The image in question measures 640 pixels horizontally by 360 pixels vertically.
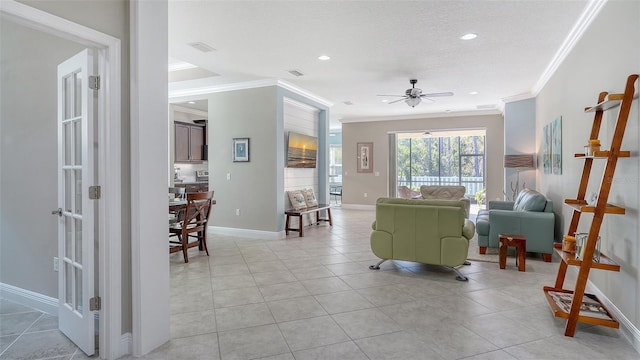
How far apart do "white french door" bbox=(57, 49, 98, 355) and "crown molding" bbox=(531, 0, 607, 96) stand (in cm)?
422

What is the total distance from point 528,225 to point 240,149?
469 centimetres

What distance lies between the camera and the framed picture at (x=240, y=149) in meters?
6.30

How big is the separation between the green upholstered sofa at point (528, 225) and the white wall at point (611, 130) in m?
0.46

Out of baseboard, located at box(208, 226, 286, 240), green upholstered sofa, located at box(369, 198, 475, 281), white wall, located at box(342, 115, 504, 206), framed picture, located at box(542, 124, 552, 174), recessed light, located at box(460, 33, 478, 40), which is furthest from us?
white wall, located at box(342, 115, 504, 206)

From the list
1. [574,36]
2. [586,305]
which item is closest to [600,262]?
[586,305]

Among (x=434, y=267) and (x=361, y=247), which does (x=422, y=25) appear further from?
(x=361, y=247)

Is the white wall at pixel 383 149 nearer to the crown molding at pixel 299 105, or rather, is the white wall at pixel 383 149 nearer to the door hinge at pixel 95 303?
the crown molding at pixel 299 105

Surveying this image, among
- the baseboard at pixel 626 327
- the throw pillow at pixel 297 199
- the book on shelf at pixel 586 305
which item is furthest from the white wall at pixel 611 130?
the throw pillow at pixel 297 199

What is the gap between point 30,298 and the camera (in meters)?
3.03

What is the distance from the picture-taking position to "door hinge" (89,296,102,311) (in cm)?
230

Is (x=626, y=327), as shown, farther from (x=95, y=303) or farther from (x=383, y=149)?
(x=383, y=149)

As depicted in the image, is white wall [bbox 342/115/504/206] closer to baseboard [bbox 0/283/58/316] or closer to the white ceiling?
the white ceiling

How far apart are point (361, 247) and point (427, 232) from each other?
5.65 feet

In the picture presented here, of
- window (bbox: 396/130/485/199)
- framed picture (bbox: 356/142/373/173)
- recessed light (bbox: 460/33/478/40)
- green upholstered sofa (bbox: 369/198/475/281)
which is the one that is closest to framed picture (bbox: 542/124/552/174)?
recessed light (bbox: 460/33/478/40)
